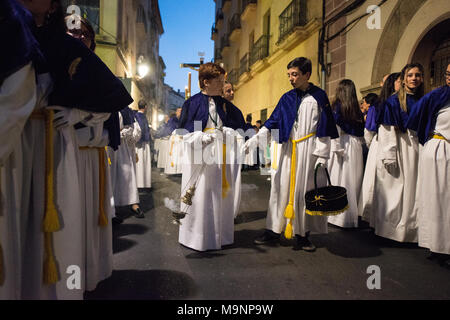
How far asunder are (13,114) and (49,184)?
418 mm

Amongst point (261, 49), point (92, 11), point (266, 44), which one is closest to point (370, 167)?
point (266, 44)

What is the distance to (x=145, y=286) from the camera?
7.69ft

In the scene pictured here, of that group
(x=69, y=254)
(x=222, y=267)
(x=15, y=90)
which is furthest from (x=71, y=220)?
(x=222, y=267)

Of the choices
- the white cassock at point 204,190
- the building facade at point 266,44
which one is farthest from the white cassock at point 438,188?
the building facade at point 266,44

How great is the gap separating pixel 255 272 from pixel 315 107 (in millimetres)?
1781

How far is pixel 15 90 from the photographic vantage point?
4.42ft

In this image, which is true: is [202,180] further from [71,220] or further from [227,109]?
[71,220]

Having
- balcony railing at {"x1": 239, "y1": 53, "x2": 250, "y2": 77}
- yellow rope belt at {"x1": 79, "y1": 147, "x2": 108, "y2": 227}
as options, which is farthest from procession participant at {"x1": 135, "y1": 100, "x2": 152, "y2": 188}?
balcony railing at {"x1": 239, "y1": 53, "x2": 250, "y2": 77}

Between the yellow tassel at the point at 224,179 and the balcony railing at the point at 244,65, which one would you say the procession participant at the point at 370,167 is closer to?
the yellow tassel at the point at 224,179

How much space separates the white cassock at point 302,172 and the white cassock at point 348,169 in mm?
1146

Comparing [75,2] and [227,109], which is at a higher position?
[75,2]

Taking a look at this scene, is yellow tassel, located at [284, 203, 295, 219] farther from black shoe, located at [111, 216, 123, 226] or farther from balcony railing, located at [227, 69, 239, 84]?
balcony railing, located at [227, 69, 239, 84]

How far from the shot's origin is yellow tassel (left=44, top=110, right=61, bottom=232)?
1555 millimetres

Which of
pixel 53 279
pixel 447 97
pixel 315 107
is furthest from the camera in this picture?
pixel 315 107
